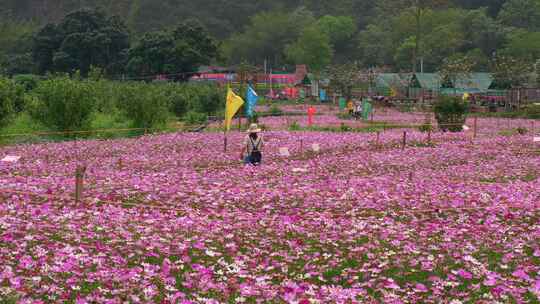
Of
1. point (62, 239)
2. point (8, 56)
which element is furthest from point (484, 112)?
point (8, 56)

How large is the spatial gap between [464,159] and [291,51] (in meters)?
90.4

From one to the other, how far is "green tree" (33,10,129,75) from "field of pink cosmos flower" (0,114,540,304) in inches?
2686

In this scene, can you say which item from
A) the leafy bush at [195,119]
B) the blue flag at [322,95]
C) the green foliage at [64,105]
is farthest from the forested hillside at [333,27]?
the green foliage at [64,105]

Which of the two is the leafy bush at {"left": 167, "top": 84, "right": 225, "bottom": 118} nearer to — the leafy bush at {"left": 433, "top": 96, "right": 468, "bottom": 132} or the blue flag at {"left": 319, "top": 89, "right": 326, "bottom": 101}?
the blue flag at {"left": 319, "top": 89, "right": 326, "bottom": 101}

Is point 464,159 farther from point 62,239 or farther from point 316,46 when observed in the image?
point 316,46

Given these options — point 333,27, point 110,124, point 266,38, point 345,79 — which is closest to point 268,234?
point 110,124

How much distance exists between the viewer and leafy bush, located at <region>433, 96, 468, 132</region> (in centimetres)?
3422

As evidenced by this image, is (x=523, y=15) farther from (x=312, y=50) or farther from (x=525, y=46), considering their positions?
(x=312, y=50)

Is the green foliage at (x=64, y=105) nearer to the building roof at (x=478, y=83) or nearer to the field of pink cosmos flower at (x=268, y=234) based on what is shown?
the field of pink cosmos flower at (x=268, y=234)

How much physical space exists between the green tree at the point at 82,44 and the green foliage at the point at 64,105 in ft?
173

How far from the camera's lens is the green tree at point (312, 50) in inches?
4252

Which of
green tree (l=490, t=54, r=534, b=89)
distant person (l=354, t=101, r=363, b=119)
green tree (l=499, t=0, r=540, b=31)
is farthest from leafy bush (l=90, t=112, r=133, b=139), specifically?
green tree (l=499, t=0, r=540, b=31)

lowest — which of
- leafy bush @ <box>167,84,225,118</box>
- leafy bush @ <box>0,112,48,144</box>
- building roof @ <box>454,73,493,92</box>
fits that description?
leafy bush @ <box>0,112,48,144</box>

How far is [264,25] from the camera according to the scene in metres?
123
